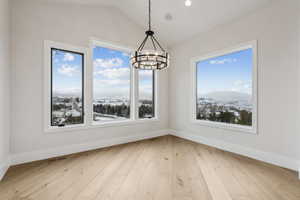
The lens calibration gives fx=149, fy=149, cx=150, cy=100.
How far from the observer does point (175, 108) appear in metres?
4.93

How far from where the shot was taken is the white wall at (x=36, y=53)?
9.14ft

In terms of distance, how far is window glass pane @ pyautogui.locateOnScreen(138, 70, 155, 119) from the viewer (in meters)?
4.64

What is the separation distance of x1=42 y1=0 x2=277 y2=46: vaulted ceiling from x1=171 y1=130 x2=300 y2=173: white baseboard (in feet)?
9.40

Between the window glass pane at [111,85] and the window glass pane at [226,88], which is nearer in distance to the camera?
the window glass pane at [226,88]

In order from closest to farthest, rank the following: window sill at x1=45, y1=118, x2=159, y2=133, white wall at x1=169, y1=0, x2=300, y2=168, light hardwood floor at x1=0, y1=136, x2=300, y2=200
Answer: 1. light hardwood floor at x1=0, y1=136, x2=300, y2=200
2. white wall at x1=169, y1=0, x2=300, y2=168
3. window sill at x1=45, y1=118, x2=159, y2=133

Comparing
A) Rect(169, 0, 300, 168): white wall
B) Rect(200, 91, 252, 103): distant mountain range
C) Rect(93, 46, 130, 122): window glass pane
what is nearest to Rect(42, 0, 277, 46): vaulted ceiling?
Rect(169, 0, 300, 168): white wall

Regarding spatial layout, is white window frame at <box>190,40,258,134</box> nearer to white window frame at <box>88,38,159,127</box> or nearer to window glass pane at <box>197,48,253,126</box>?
window glass pane at <box>197,48,253,126</box>

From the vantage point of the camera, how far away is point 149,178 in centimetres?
231

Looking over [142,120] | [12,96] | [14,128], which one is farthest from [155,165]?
[12,96]

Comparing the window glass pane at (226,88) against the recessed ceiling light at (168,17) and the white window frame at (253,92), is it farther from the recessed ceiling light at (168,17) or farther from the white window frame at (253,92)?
the recessed ceiling light at (168,17)

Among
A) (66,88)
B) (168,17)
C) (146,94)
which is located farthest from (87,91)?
(168,17)

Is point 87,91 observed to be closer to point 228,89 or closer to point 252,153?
point 228,89

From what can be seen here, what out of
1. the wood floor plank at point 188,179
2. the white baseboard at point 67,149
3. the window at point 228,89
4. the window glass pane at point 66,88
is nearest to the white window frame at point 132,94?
the window glass pane at point 66,88

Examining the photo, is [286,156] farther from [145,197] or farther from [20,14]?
[20,14]
